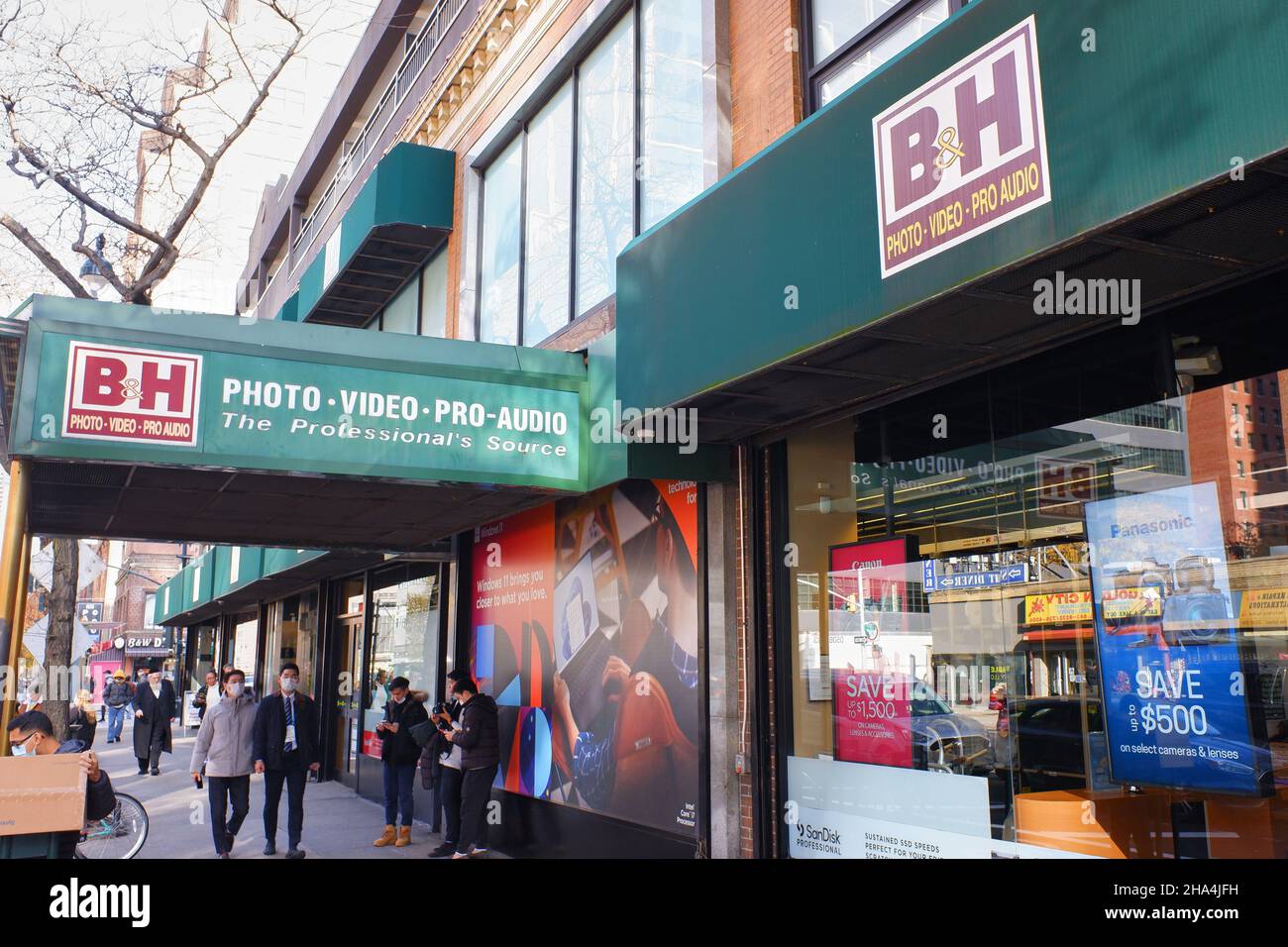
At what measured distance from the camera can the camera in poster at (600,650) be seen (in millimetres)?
8414

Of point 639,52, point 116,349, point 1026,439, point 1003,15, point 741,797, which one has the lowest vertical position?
point 741,797

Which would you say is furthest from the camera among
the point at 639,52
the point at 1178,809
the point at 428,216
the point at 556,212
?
the point at 428,216

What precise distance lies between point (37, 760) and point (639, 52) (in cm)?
772

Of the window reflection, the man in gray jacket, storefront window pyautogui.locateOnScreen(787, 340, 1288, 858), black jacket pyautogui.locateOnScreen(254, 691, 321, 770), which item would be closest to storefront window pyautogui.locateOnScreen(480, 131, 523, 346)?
the window reflection

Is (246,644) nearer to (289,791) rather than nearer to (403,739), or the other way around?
(403,739)

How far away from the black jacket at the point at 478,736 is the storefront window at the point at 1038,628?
13.7 feet

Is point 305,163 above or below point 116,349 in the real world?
above

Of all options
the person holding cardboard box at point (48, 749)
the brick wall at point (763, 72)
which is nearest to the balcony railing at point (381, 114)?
the brick wall at point (763, 72)

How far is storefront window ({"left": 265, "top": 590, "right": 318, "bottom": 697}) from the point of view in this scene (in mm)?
21156

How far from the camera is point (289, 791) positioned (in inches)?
435

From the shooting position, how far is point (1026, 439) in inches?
238

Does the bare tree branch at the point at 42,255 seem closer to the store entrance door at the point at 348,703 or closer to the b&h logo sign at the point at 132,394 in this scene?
the store entrance door at the point at 348,703

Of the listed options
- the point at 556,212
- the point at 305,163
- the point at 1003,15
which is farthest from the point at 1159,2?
the point at 305,163
